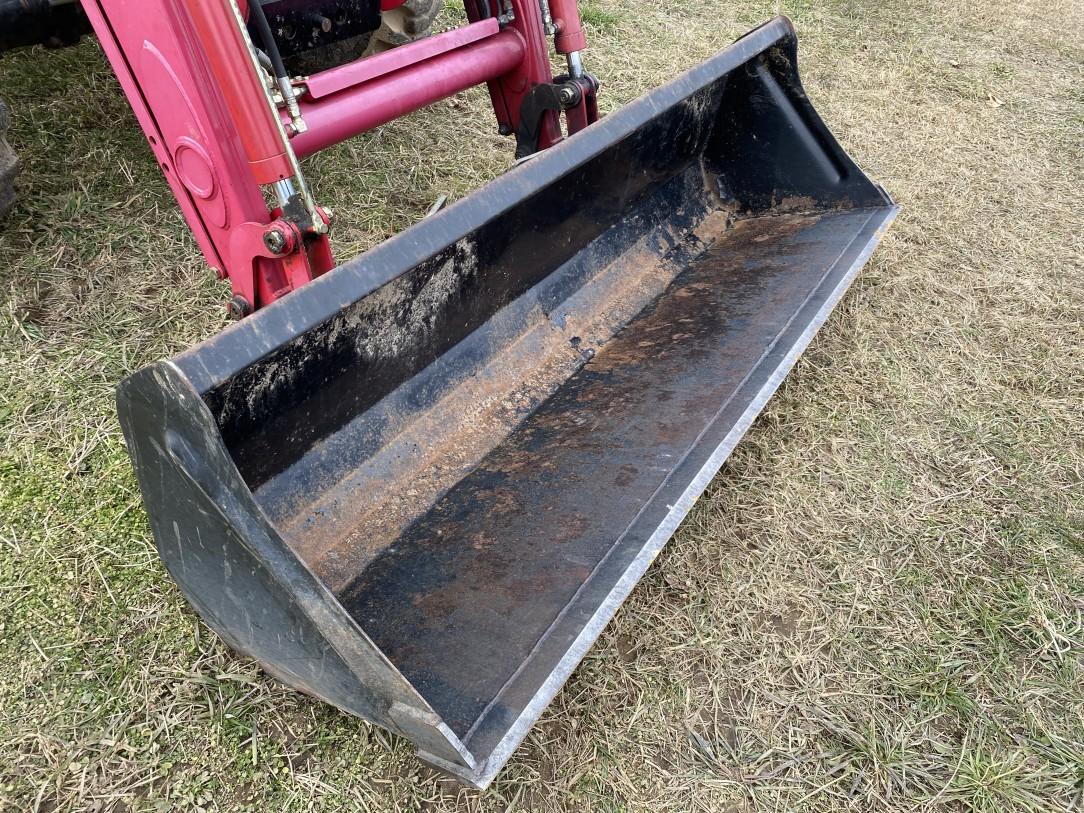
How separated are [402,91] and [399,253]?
2.49 feet

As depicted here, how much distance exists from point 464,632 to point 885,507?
1298 mm

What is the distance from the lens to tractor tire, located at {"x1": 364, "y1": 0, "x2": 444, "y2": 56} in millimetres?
3105

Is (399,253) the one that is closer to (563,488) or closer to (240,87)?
(240,87)

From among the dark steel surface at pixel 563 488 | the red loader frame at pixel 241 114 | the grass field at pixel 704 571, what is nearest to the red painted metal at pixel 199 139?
the red loader frame at pixel 241 114

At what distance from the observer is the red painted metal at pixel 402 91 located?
188 cm

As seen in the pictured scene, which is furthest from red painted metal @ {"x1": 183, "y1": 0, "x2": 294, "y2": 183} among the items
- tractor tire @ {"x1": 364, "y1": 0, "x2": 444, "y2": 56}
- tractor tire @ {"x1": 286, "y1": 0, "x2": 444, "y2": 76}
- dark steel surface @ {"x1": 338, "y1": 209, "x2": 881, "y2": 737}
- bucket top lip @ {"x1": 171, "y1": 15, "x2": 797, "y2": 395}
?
tractor tire @ {"x1": 364, "y1": 0, "x2": 444, "y2": 56}

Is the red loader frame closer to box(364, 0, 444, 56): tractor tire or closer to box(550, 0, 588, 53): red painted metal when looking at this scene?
box(550, 0, 588, 53): red painted metal

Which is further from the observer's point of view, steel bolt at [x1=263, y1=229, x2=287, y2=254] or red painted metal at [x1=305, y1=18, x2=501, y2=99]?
red painted metal at [x1=305, y1=18, x2=501, y2=99]

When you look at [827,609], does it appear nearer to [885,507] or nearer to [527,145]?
[885,507]

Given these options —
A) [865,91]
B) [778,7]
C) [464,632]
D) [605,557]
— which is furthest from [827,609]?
[778,7]

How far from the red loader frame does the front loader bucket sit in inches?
9.5

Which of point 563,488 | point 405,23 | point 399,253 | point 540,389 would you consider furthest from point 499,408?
point 405,23

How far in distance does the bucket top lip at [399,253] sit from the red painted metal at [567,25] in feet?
1.10

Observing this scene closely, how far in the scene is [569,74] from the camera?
2385 mm
